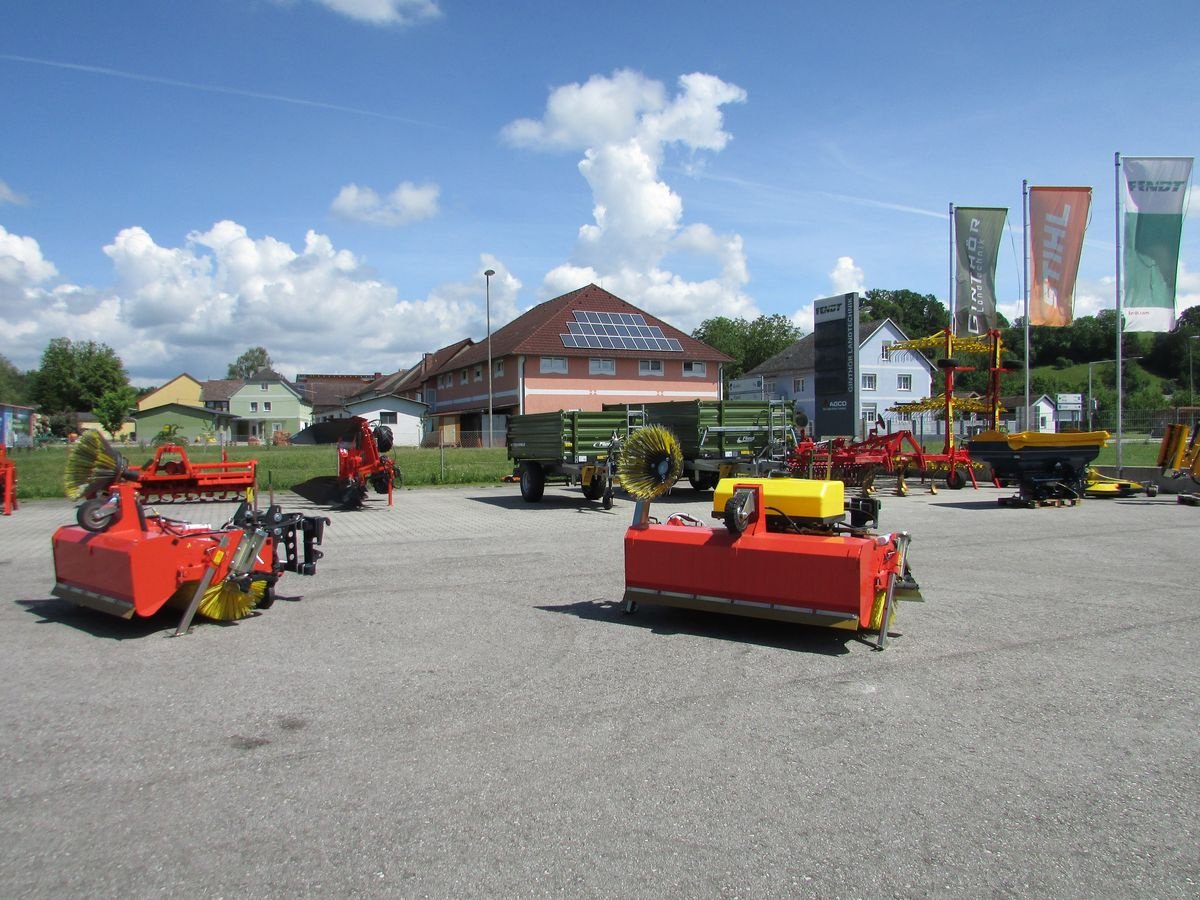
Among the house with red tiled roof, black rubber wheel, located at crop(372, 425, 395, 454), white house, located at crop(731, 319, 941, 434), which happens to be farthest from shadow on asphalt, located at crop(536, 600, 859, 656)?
white house, located at crop(731, 319, 941, 434)

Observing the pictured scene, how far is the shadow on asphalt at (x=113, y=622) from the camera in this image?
22.8 feet

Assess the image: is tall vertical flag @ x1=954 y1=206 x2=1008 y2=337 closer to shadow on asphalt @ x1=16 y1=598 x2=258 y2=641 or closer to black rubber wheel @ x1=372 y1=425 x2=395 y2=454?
black rubber wheel @ x1=372 y1=425 x2=395 y2=454

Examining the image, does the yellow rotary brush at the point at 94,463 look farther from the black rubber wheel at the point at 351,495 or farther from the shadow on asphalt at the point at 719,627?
the black rubber wheel at the point at 351,495

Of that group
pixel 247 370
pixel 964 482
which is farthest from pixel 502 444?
pixel 247 370

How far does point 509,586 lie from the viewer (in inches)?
346

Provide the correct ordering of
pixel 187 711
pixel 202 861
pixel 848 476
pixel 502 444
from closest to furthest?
1. pixel 202 861
2. pixel 187 711
3. pixel 848 476
4. pixel 502 444

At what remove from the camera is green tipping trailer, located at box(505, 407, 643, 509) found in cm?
1672

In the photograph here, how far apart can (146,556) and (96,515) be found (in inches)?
33.2

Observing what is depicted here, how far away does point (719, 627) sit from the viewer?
7.05 metres

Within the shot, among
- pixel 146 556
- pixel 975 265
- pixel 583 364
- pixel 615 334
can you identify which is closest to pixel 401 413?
pixel 583 364

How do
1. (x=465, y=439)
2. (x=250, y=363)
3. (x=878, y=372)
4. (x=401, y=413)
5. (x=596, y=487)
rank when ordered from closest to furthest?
(x=596, y=487), (x=465, y=439), (x=878, y=372), (x=401, y=413), (x=250, y=363)

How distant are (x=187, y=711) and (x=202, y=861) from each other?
192cm

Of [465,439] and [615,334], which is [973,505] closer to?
[615,334]

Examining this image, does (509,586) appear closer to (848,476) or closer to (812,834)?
(812,834)
